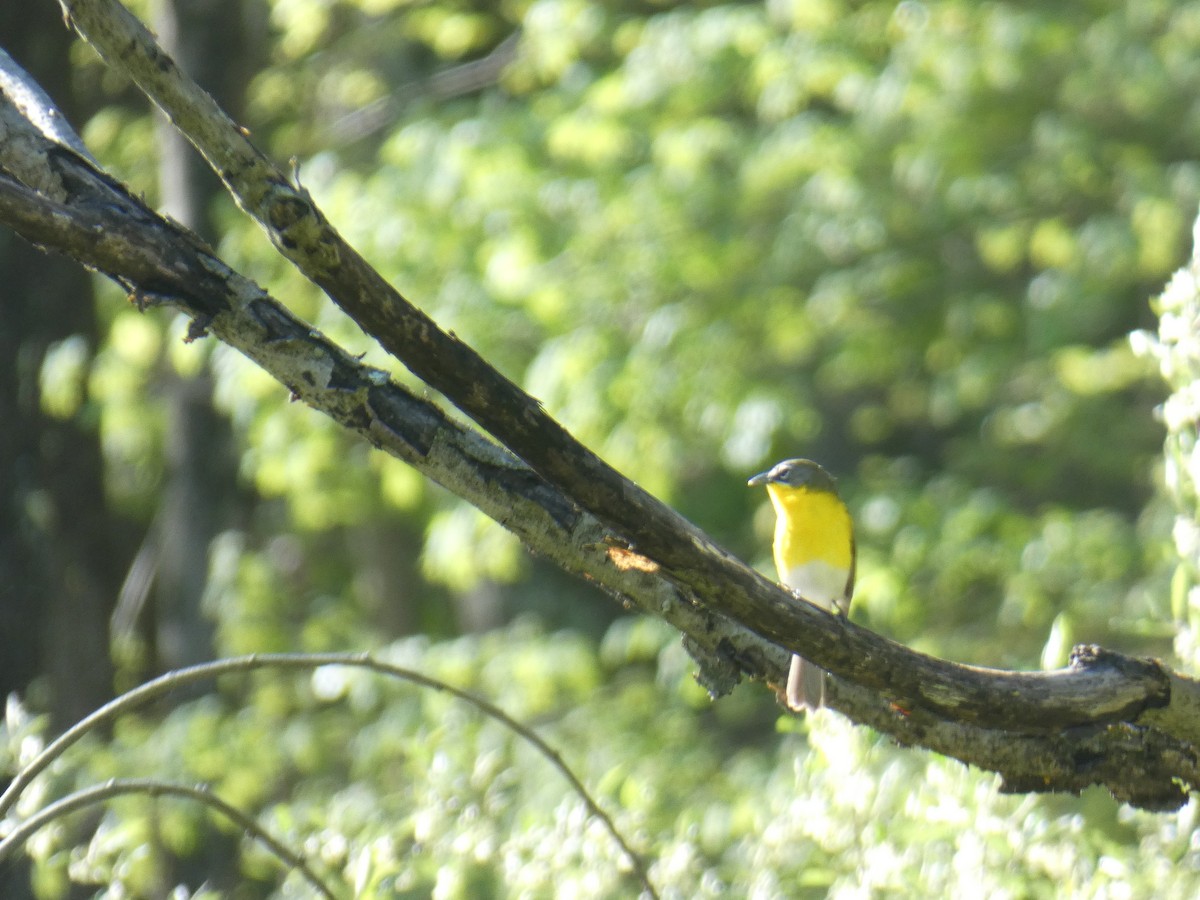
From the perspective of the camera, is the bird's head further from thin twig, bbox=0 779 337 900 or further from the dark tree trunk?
thin twig, bbox=0 779 337 900

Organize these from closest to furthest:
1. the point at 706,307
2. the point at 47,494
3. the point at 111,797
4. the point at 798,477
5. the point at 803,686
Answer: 1. the point at 111,797
2. the point at 803,686
3. the point at 798,477
4. the point at 47,494
5. the point at 706,307

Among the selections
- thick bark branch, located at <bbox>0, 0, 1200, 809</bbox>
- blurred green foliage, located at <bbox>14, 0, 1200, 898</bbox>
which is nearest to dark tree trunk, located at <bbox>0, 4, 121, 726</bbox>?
blurred green foliage, located at <bbox>14, 0, 1200, 898</bbox>

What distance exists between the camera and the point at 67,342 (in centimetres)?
538

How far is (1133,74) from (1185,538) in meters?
4.74

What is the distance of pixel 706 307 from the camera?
739 cm

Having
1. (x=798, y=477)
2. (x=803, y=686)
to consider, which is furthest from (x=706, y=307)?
(x=803, y=686)

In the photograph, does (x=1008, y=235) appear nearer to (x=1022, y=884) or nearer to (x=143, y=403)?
(x=143, y=403)

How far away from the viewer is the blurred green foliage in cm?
681

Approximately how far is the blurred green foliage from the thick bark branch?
348 centimetres

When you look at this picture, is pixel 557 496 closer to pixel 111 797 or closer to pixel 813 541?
pixel 111 797

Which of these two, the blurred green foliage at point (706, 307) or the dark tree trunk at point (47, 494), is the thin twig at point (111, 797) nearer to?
the dark tree trunk at point (47, 494)

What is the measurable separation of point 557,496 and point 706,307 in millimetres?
5390

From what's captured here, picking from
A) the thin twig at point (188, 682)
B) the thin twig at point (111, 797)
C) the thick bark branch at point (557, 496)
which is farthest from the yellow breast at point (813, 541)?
the thin twig at point (111, 797)

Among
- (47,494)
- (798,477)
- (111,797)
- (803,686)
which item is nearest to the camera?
(111,797)
